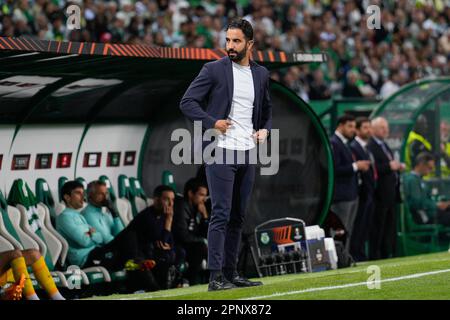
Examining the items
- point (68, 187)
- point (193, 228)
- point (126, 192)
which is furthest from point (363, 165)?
point (68, 187)

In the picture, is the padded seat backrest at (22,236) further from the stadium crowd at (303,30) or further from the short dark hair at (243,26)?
the stadium crowd at (303,30)

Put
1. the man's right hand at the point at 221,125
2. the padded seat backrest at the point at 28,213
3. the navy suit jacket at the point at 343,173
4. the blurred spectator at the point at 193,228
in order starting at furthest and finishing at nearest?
the navy suit jacket at the point at 343,173 < the blurred spectator at the point at 193,228 < the padded seat backrest at the point at 28,213 < the man's right hand at the point at 221,125

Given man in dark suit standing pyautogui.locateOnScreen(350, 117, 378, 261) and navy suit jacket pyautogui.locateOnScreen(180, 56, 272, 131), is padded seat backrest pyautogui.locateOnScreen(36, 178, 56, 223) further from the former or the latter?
man in dark suit standing pyautogui.locateOnScreen(350, 117, 378, 261)

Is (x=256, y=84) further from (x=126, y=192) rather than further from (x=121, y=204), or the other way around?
(x=126, y=192)

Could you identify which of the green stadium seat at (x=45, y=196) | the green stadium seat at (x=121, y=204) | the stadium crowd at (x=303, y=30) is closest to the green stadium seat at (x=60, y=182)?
the green stadium seat at (x=45, y=196)

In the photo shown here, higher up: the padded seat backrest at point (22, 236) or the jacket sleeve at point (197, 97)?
the jacket sleeve at point (197, 97)

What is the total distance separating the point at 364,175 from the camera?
653 inches

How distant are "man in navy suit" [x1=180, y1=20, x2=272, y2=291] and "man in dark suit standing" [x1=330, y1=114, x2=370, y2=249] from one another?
5803mm

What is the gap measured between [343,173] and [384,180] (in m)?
1.03

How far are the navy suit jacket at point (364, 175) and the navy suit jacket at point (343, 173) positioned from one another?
0.51 meters

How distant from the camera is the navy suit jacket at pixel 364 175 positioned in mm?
16562

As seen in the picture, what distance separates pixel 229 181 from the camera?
9.81 m
